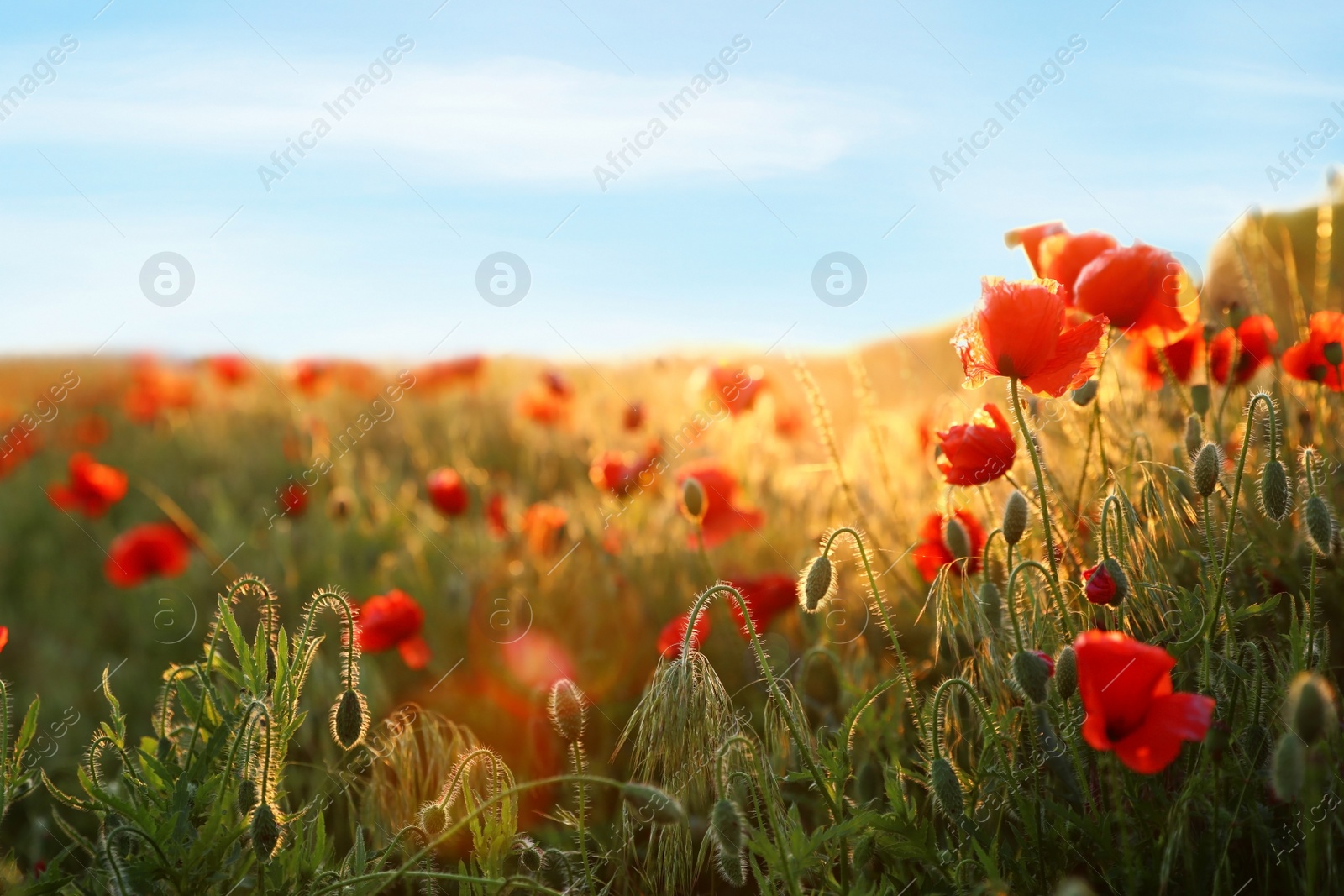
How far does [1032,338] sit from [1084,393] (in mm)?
300

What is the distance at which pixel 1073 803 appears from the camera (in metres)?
1.43

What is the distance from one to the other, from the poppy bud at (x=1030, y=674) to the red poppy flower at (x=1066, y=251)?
727mm

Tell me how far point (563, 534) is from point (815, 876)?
1693mm

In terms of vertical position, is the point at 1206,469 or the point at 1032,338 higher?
the point at 1032,338

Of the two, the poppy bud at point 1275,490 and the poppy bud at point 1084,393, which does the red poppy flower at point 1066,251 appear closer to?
the poppy bud at point 1084,393

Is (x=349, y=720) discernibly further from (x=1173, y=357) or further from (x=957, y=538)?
(x=1173, y=357)

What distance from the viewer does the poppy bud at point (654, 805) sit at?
3.36ft

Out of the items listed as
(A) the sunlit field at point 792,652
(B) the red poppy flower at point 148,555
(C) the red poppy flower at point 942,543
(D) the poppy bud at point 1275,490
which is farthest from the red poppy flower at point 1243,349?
(B) the red poppy flower at point 148,555

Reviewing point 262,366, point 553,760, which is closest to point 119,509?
point 262,366

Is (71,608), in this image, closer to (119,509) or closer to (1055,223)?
(119,509)

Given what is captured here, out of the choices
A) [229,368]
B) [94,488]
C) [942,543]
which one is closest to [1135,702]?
[942,543]

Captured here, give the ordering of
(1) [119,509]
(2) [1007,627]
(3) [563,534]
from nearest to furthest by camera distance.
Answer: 1. (2) [1007,627]
2. (3) [563,534]
3. (1) [119,509]

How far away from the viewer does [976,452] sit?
156 cm

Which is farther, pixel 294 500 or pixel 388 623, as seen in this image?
pixel 294 500
